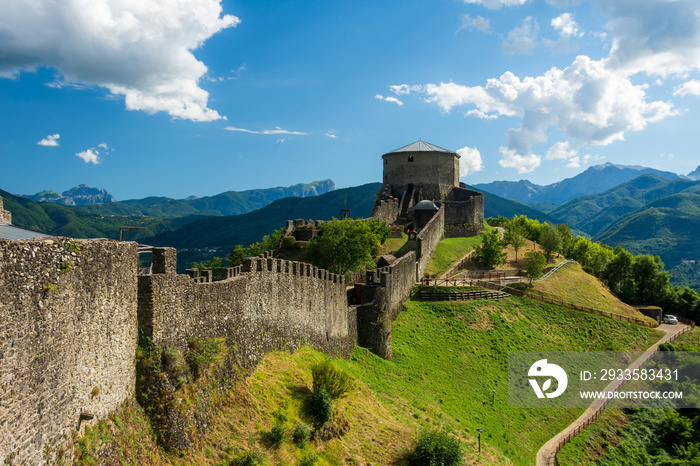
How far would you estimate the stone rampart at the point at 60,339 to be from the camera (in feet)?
29.8

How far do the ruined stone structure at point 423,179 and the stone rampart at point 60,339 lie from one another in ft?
172

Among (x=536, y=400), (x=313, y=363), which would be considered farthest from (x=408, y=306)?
(x=313, y=363)

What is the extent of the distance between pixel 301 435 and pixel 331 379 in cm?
362

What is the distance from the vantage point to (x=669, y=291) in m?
62.2

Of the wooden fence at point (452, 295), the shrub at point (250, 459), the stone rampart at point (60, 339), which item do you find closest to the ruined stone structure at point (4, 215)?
the stone rampart at point (60, 339)

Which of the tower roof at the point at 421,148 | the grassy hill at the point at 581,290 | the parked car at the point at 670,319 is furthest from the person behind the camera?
the tower roof at the point at 421,148

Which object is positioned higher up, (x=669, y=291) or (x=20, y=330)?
(x=20, y=330)

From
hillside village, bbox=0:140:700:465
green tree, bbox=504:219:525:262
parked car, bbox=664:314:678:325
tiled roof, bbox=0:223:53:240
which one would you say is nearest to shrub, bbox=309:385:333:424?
hillside village, bbox=0:140:700:465

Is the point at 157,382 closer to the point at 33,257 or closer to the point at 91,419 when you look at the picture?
the point at 91,419

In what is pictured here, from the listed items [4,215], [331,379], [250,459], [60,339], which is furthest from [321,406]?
[4,215]

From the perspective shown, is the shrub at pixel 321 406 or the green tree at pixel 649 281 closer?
the shrub at pixel 321 406

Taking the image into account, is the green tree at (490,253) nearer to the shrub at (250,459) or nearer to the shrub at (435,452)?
the shrub at (435,452)

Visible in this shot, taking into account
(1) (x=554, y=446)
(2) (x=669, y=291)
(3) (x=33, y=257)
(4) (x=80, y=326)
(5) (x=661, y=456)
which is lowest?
(5) (x=661, y=456)

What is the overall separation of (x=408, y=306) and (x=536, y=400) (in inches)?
465
